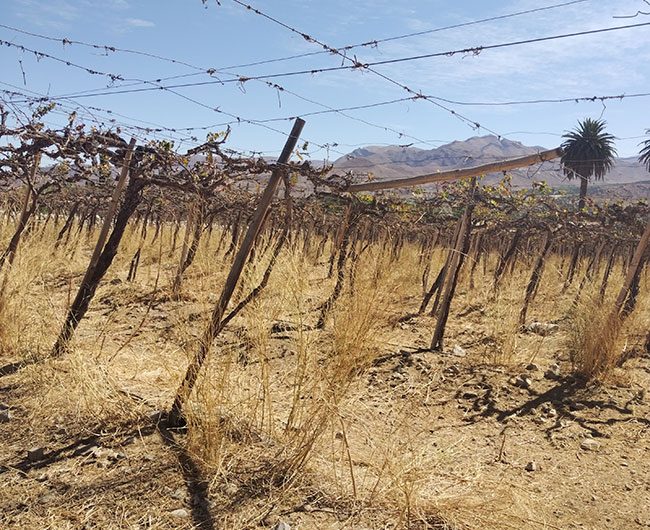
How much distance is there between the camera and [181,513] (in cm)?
264

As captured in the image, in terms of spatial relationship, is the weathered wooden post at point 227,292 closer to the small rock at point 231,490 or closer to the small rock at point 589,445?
the small rock at point 231,490

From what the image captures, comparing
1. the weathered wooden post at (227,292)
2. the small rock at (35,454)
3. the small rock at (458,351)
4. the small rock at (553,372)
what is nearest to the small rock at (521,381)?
the small rock at (553,372)

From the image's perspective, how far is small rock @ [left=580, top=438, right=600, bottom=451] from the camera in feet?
14.6

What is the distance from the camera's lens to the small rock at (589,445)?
4457 millimetres

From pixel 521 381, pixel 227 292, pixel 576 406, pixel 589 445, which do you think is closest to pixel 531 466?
pixel 589 445

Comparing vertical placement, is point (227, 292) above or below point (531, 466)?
above

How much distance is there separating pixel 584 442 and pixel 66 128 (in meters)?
5.29

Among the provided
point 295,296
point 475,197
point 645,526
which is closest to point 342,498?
point 295,296

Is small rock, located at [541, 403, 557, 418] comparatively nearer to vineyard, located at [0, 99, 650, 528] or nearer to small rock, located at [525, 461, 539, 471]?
vineyard, located at [0, 99, 650, 528]

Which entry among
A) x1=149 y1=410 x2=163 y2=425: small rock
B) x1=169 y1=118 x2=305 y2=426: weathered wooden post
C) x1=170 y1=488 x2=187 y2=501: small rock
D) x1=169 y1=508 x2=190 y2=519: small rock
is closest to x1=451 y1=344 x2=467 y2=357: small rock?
x1=169 y1=118 x2=305 y2=426: weathered wooden post

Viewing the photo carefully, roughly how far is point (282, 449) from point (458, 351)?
4.54 metres

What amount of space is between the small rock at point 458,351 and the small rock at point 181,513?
196 inches

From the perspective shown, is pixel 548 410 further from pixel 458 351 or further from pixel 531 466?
pixel 458 351

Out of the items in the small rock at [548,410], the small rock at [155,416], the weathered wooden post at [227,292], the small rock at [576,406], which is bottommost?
the small rock at [548,410]
